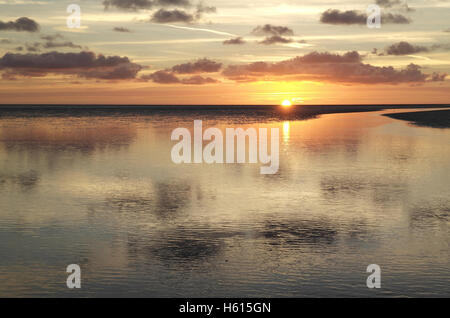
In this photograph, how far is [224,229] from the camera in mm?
20969

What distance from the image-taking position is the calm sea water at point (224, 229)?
15484 millimetres

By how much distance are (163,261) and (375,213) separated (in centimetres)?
1036

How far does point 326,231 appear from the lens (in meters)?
20.6

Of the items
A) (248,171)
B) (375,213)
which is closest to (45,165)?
(248,171)

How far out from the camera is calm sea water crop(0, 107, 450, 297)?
15.5 meters
